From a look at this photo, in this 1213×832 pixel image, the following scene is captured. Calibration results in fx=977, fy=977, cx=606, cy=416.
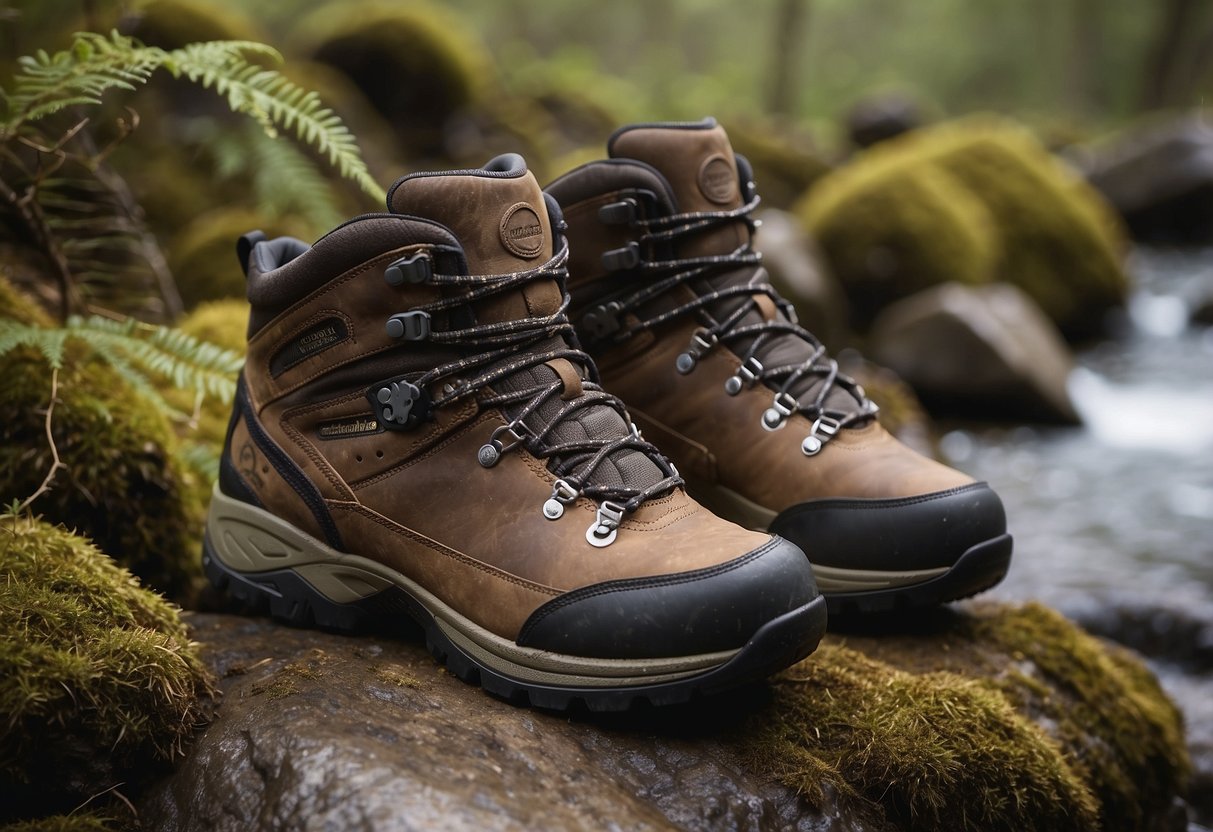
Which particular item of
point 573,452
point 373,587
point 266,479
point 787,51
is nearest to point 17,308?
point 266,479

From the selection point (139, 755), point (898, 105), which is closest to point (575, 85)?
point (898, 105)

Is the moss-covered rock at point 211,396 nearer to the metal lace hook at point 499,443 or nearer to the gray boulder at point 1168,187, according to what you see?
the metal lace hook at point 499,443

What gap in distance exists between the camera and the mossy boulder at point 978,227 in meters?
9.18

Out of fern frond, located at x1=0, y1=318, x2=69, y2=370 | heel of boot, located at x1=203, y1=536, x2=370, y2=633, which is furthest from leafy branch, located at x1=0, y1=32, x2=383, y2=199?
heel of boot, located at x1=203, y1=536, x2=370, y2=633

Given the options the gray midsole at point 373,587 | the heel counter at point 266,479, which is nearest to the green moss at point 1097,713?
the gray midsole at point 373,587

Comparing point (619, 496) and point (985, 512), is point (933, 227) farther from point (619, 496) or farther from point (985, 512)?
point (619, 496)

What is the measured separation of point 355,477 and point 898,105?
1937 centimetres

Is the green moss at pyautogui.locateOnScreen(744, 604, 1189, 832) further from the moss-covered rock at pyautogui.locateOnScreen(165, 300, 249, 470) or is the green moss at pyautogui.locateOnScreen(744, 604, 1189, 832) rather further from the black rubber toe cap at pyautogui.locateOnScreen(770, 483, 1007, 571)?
the moss-covered rock at pyautogui.locateOnScreen(165, 300, 249, 470)

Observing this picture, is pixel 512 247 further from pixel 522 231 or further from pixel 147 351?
pixel 147 351

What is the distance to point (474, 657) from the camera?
211 cm

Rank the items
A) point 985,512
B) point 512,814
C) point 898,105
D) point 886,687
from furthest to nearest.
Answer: point 898,105 < point 985,512 < point 886,687 < point 512,814

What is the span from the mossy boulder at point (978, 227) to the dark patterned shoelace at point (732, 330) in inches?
268

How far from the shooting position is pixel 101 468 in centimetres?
268

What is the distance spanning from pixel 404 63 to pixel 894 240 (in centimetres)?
616
